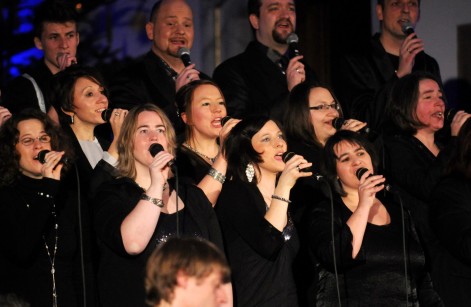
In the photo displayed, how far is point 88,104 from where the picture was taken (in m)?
5.60

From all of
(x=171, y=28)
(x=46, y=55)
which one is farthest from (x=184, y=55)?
(x=46, y=55)

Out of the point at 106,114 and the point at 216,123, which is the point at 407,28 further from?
the point at 106,114

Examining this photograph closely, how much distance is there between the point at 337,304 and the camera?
16.7ft

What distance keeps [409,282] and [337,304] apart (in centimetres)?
36

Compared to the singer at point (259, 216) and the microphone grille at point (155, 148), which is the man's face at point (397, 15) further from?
the microphone grille at point (155, 148)

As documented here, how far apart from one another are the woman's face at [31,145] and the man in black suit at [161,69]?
986mm

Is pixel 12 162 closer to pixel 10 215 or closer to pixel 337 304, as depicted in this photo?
pixel 10 215

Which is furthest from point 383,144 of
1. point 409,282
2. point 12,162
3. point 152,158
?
point 12,162

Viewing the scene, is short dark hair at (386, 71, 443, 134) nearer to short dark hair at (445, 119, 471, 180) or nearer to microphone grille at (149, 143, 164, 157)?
short dark hair at (445, 119, 471, 180)

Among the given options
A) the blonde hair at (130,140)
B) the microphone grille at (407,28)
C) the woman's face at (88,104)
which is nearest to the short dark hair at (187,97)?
the woman's face at (88,104)

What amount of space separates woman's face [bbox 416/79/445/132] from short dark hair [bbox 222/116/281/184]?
1123 mm

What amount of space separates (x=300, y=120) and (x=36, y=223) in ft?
5.42

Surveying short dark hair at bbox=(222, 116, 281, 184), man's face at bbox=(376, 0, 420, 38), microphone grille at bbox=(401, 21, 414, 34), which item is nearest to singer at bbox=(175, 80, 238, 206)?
short dark hair at bbox=(222, 116, 281, 184)

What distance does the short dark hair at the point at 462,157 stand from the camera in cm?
538
